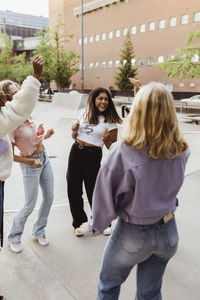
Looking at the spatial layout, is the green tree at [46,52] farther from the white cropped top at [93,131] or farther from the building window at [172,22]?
the white cropped top at [93,131]

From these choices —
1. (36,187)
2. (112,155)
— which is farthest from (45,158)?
(112,155)

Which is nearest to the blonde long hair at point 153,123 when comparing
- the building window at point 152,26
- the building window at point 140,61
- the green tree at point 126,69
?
the green tree at point 126,69

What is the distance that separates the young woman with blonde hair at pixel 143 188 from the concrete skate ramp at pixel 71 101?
17.7 metres

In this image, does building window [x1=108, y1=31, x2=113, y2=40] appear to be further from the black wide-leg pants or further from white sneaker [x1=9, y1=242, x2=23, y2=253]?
white sneaker [x1=9, y1=242, x2=23, y2=253]

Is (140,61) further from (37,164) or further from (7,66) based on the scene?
(37,164)

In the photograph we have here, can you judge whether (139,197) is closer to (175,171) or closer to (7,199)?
(175,171)

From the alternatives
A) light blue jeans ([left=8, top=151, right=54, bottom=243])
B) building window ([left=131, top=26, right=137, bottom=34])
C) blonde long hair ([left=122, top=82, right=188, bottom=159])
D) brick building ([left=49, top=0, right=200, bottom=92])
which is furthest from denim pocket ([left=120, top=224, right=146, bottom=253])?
building window ([left=131, top=26, right=137, bottom=34])

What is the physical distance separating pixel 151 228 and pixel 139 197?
0.23m

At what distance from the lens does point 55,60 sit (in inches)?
1223

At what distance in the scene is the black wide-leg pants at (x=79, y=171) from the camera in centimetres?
348

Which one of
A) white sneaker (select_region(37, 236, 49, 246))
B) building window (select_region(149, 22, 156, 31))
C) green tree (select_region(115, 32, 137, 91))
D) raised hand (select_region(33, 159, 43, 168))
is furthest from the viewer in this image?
building window (select_region(149, 22, 156, 31))

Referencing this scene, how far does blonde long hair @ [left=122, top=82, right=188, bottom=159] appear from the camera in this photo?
1500mm

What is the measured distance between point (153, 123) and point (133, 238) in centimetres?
69

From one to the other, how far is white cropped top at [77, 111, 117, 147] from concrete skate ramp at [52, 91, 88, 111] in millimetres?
15847
